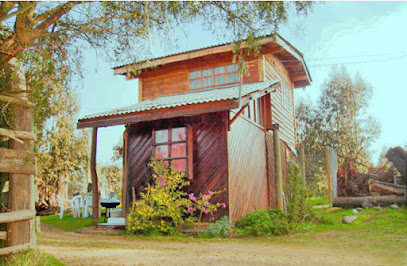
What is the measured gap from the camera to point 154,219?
346 inches

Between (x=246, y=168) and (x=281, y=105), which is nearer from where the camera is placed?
(x=246, y=168)

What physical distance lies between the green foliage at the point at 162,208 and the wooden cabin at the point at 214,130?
439 mm

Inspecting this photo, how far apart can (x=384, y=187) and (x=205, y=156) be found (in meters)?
5.95

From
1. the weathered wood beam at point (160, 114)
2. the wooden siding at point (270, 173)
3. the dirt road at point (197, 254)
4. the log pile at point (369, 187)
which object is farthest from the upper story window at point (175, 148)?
the log pile at point (369, 187)

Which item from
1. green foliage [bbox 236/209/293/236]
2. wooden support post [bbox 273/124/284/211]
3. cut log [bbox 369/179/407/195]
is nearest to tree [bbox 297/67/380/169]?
cut log [bbox 369/179/407/195]

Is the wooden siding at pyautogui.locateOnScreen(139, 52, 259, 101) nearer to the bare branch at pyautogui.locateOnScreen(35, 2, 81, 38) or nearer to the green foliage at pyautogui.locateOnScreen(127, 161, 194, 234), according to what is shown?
the green foliage at pyautogui.locateOnScreen(127, 161, 194, 234)

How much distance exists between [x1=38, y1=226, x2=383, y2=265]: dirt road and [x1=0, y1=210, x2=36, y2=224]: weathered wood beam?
0.93 m

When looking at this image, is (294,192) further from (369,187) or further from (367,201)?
(369,187)

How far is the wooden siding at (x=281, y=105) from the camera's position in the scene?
13.5 metres

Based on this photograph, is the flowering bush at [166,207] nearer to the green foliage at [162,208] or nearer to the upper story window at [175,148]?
the green foliage at [162,208]

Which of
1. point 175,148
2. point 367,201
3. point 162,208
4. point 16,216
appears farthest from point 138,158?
point 367,201

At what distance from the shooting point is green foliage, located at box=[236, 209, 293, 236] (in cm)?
816

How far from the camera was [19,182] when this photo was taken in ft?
15.9

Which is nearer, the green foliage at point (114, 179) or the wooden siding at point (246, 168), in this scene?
the wooden siding at point (246, 168)
